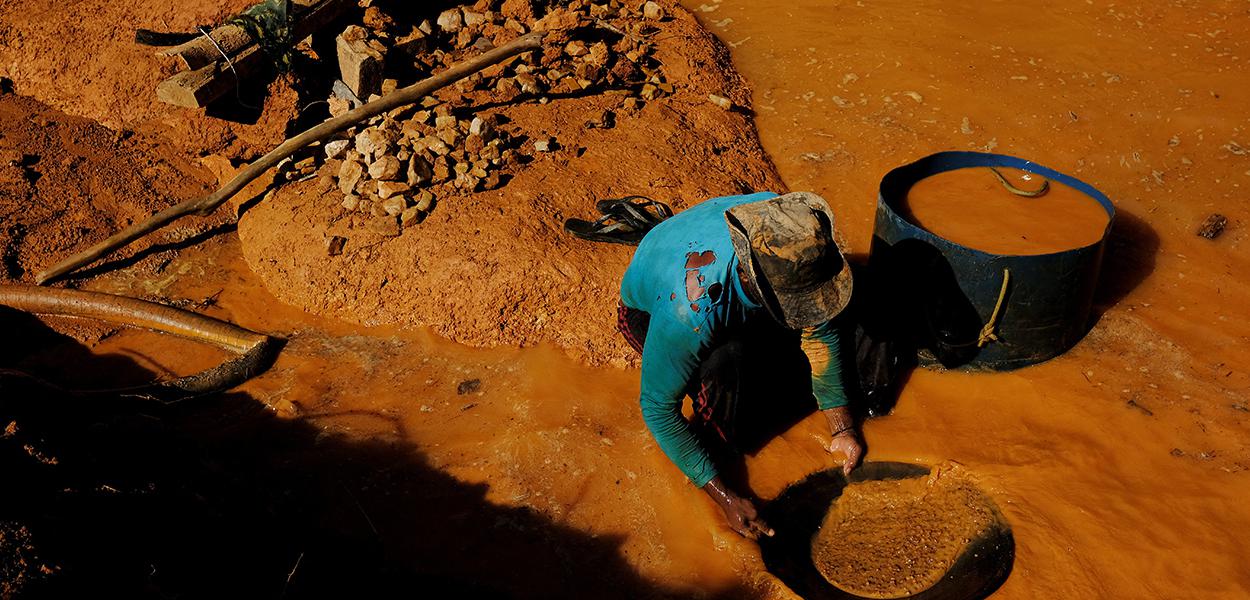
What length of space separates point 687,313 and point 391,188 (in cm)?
234

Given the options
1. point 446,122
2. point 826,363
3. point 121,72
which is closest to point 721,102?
point 446,122

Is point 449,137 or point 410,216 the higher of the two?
point 449,137

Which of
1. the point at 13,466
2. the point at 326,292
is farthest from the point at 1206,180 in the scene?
the point at 13,466

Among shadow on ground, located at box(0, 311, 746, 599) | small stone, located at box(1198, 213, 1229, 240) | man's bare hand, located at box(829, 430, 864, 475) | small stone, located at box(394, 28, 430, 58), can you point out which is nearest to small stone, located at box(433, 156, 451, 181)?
small stone, located at box(394, 28, 430, 58)

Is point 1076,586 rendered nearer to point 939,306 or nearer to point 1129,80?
point 939,306

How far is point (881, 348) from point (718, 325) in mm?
1010

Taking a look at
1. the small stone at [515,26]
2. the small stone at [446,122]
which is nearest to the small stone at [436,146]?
the small stone at [446,122]

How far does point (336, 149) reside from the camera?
192 inches

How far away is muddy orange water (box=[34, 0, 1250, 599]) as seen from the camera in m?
3.15

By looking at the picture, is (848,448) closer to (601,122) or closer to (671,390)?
(671,390)

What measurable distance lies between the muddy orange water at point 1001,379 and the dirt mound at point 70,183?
399 millimetres

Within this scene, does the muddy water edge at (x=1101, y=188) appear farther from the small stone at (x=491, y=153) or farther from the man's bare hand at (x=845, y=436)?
the small stone at (x=491, y=153)

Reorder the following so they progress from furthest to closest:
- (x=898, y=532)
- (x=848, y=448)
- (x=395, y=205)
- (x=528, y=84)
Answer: (x=528, y=84), (x=395, y=205), (x=848, y=448), (x=898, y=532)

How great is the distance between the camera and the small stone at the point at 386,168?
4.49 meters
